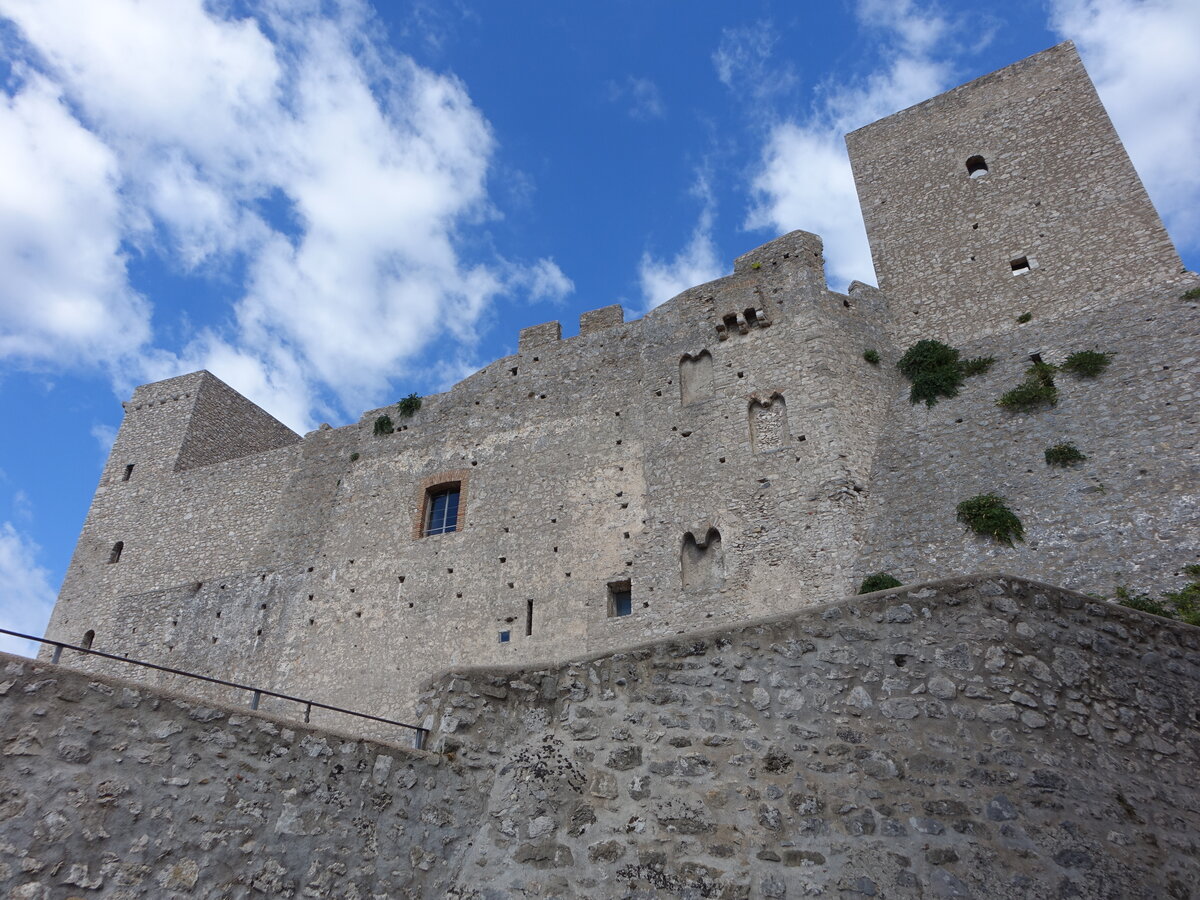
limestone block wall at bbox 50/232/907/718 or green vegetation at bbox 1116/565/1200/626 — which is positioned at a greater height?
limestone block wall at bbox 50/232/907/718

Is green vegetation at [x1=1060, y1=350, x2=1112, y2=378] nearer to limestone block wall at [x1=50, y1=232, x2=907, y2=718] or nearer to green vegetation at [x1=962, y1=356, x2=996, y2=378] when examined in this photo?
green vegetation at [x1=962, y1=356, x2=996, y2=378]

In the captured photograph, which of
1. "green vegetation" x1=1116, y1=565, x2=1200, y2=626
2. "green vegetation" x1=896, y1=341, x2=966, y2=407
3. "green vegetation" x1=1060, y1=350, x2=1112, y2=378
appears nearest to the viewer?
"green vegetation" x1=1116, y1=565, x2=1200, y2=626

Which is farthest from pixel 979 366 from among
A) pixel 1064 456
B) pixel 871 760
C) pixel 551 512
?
pixel 871 760

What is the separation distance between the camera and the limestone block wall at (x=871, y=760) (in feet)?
15.8

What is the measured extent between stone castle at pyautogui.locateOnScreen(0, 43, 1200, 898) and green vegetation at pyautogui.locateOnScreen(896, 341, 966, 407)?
11.5 inches

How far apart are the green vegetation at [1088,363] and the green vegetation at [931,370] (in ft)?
5.44

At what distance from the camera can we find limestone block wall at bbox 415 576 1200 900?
4805mm

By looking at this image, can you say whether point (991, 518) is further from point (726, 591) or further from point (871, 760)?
point (871, 760)

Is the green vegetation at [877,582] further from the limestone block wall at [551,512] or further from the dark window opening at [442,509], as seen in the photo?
the dark window opening at [442,509]

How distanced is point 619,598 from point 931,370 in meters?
6.70

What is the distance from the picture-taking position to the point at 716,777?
553 centimetres

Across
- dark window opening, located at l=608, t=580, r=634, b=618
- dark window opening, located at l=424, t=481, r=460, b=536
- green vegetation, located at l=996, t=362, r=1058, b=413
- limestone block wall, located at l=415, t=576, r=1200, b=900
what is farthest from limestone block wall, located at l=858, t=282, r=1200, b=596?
dark window opening, located at l=424, t=481, r=460, b=536

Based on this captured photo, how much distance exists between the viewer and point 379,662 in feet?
53.7

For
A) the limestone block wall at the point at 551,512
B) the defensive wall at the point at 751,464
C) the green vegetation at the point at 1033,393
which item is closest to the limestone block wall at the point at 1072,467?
the defensive wall at the point at 751,464
